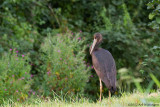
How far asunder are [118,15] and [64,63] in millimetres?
3897

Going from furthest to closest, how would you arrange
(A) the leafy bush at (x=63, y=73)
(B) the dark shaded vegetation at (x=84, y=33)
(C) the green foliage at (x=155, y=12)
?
(B) the dark shaded vegetation at (x=84, y=33)
(A) the leafy bush at (x=63, y=73)
(C) the green foliage at (x=155, y=12)

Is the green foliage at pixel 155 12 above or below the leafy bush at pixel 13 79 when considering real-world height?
above

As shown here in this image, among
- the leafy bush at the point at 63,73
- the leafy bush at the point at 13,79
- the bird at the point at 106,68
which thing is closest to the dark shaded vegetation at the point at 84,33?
the leafy bush at the point at 63,73

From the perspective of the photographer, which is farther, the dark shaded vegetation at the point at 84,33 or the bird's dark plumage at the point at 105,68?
the dark shaded vegetation at the point at 84,33

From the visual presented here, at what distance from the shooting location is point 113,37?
832 centimetres

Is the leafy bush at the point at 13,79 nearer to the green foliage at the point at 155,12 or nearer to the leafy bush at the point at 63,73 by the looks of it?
the leafy bush at the point at 63,73

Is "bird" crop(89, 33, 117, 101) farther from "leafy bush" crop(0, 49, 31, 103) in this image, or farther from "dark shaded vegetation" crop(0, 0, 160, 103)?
"leafy bush" crop(0, 49, 31, 103)

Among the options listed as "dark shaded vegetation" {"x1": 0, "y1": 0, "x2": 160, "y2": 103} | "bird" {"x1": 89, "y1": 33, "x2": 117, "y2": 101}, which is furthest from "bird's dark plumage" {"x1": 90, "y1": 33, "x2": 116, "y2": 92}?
"dark shaded vegetation" {"x1": 0, "y1": 0, "x2": 160, "y2": 103}

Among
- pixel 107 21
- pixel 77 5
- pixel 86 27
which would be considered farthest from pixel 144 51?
pixel 77 5

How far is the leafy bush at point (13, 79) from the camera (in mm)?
5973

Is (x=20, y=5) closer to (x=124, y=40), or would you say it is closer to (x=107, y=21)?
(x=107, y=21)

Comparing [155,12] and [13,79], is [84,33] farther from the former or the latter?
[155,12]

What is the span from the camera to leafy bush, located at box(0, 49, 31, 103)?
5.97 metres

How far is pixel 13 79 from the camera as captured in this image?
243 inches
